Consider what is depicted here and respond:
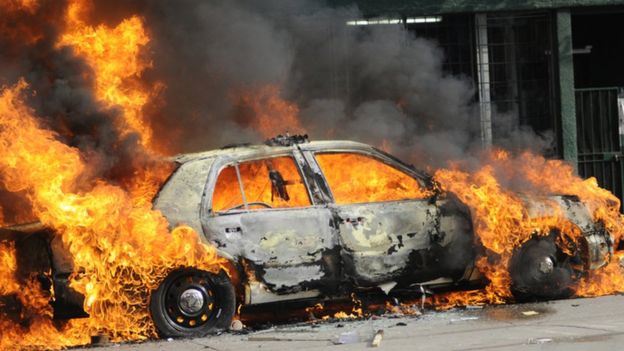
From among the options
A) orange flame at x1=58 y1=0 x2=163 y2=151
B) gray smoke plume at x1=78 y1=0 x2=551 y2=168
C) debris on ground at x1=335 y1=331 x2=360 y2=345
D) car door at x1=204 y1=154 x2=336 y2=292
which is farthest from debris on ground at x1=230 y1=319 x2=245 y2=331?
gray smoke plume at x1=78 y1=0 x2=551 y2=168

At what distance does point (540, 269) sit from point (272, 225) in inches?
97.1

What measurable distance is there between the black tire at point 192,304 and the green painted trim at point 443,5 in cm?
565

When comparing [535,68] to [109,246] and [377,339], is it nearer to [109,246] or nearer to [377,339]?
[377,339]

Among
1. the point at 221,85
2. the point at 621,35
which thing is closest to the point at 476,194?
the point at 221,85

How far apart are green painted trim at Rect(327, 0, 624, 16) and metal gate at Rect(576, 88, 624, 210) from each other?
129 cm

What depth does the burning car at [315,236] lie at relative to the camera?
7.66 meters

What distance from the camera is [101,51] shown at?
9164 mm

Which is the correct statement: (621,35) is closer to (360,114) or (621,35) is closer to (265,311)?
(360,114)

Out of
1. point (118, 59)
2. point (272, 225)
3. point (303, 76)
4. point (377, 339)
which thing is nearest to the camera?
point (377, 339)

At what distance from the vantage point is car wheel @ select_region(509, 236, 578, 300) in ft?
28.1

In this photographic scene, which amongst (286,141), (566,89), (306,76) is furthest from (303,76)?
(566,89)

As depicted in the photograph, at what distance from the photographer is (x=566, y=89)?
1302cm

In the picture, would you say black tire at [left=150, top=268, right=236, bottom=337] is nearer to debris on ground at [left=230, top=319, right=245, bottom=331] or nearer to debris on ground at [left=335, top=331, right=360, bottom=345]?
debris on ground at [left=230, top=319, right=245, bottom=331]

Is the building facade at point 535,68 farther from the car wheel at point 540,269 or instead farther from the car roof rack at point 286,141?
the car roof rack at point 286,141
